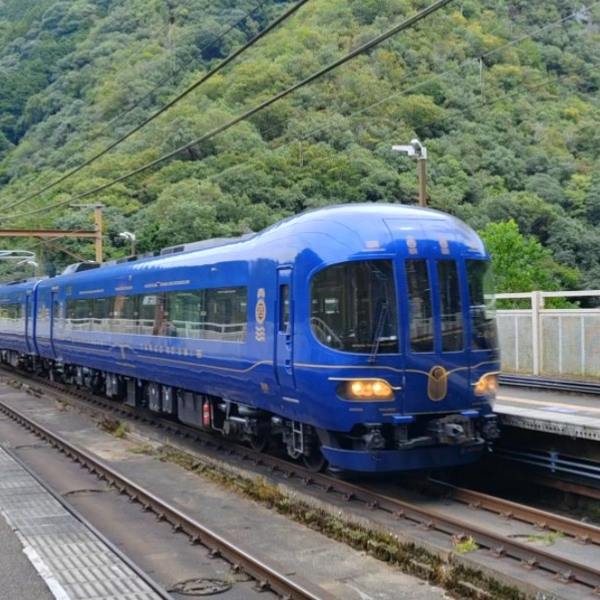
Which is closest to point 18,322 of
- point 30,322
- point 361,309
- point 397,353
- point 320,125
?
point 30,322

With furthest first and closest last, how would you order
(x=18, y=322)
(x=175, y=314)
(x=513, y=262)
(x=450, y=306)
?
(x=513, y=262), (x=18, y=322), (x=175, y=314), (x=450, y=306)

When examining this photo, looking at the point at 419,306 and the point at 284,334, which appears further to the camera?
the point at 284,334

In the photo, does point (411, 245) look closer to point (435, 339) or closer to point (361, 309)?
point (361, 309)

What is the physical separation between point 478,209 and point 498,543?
200ft

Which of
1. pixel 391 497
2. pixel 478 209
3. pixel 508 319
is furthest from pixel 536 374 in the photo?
pixel 478 209

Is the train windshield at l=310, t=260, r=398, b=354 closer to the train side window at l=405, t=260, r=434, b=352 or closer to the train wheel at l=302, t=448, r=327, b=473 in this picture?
the train side window at l=405, t=260, r=434, b=352

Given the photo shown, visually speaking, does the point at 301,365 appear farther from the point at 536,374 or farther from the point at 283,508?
the point at 536,374

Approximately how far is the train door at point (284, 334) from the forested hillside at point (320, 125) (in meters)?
40.4

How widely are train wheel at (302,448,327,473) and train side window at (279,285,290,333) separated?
5.46 feet

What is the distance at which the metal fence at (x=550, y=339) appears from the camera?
22.2 meters

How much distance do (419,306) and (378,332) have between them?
57 centimetres

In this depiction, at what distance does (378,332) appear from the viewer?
A: 9758 mm

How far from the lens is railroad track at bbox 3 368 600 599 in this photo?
742 centimetres

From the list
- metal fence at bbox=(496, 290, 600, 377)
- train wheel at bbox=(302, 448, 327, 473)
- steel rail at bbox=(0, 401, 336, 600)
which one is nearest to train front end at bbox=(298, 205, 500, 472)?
train wheel at bbox=(302, 448, 327, 473)
